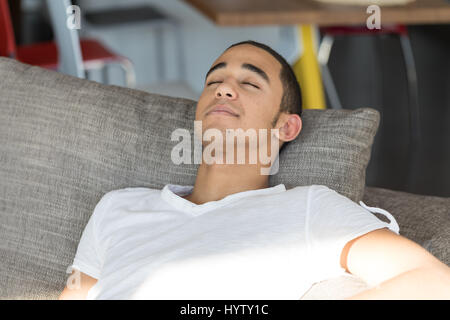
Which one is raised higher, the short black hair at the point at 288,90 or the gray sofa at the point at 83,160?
the short black hair at the point at 288,90

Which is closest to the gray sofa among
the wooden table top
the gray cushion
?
Result: the gray cushion

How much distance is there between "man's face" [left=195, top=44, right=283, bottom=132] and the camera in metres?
1.24

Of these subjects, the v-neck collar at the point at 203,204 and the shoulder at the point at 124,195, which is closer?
the v-neck collar at the point at 203,204

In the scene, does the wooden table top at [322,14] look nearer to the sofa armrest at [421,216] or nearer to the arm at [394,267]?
the sofa armrest at [421,216]

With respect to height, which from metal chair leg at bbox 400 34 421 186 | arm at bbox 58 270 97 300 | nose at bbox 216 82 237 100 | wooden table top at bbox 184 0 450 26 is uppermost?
nose at bbox 216 82 237 100

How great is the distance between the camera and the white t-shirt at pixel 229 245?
1042 mm

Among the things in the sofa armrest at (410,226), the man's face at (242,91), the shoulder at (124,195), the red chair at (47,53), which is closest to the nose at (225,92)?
the man's face at (242,91)

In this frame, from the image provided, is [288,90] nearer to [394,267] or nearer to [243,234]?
[243,234]

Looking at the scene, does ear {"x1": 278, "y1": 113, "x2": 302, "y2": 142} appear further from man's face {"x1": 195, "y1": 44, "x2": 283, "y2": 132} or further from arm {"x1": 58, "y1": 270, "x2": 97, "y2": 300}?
arm {"x1": 58, "y1": 270, "x2": 97, "y2": 300}

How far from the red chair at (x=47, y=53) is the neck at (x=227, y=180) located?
4.65 feet

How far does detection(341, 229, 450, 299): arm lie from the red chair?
177 centimetres

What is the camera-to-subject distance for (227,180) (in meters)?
1.26

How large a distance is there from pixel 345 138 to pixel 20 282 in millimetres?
727
